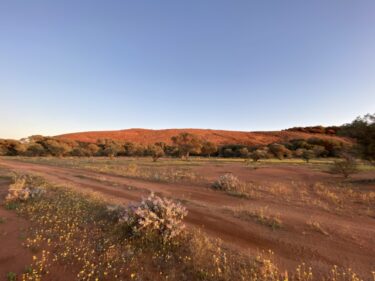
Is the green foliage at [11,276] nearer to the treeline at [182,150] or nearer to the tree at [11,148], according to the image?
the treeline at [182,150]

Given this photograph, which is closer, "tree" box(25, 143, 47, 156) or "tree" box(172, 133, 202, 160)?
"tree" box(172, 133, 202, 160)

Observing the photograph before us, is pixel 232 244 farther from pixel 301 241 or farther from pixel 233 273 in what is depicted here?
pixel 301 241

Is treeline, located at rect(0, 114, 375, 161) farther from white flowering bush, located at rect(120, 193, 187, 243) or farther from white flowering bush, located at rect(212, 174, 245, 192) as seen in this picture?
white flowering bush, located at rect(120, 193, 187, 243)

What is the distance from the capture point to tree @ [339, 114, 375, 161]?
1797 centimetres

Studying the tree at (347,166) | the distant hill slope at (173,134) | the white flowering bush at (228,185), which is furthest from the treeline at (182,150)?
the distant hill slope at (173,134)

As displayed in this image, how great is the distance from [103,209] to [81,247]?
10.3 feet

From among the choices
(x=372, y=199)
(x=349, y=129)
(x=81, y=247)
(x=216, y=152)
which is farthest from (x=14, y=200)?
(x=216, y=152)

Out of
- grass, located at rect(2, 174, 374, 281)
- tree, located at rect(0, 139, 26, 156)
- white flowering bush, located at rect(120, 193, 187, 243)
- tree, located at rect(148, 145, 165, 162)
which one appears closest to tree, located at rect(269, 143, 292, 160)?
tree, located at rect(148, 145, 165, 162)

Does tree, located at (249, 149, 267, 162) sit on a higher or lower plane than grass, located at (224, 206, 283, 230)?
higher

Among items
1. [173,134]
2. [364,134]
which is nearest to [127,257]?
[364,134]

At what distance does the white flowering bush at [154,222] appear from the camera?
6.04m

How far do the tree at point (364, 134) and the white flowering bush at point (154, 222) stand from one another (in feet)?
59.3

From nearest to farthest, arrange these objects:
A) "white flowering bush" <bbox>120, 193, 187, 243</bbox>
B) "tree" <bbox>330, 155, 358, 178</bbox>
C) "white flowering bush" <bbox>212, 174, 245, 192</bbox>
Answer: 1. "white flowering bush" <bbox>120, 193, 187, 243</bbox>
2. "white flowering bush" <bbox>212, 174, 245, 192</bbox>
3. "tree" <bbox>330, 155, 358, 178</bbox>

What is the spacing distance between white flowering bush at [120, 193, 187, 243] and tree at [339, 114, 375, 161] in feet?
59.3
